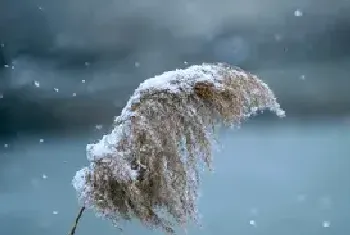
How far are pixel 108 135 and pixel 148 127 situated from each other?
10cm

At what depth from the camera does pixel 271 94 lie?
153 centimetres

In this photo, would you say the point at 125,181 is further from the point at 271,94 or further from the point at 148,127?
the point at 271,94

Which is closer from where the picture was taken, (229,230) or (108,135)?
(108,135)

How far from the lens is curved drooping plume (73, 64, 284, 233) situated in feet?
4.87

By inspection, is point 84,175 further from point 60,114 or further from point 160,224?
point 60,114

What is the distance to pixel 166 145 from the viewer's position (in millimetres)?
1505

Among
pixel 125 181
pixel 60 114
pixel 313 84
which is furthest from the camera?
pixel 313 84

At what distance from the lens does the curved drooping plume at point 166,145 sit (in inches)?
58.4

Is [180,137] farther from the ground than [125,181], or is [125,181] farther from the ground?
[180,137]

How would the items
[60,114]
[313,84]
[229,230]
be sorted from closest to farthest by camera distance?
[60,114] → [229,230] → [313,84]

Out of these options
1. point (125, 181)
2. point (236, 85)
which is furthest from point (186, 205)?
point (236, 85)

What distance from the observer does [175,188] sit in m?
1.50

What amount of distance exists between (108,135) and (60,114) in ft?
26.6

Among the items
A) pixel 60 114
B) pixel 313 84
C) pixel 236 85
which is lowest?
pixel 236 85
